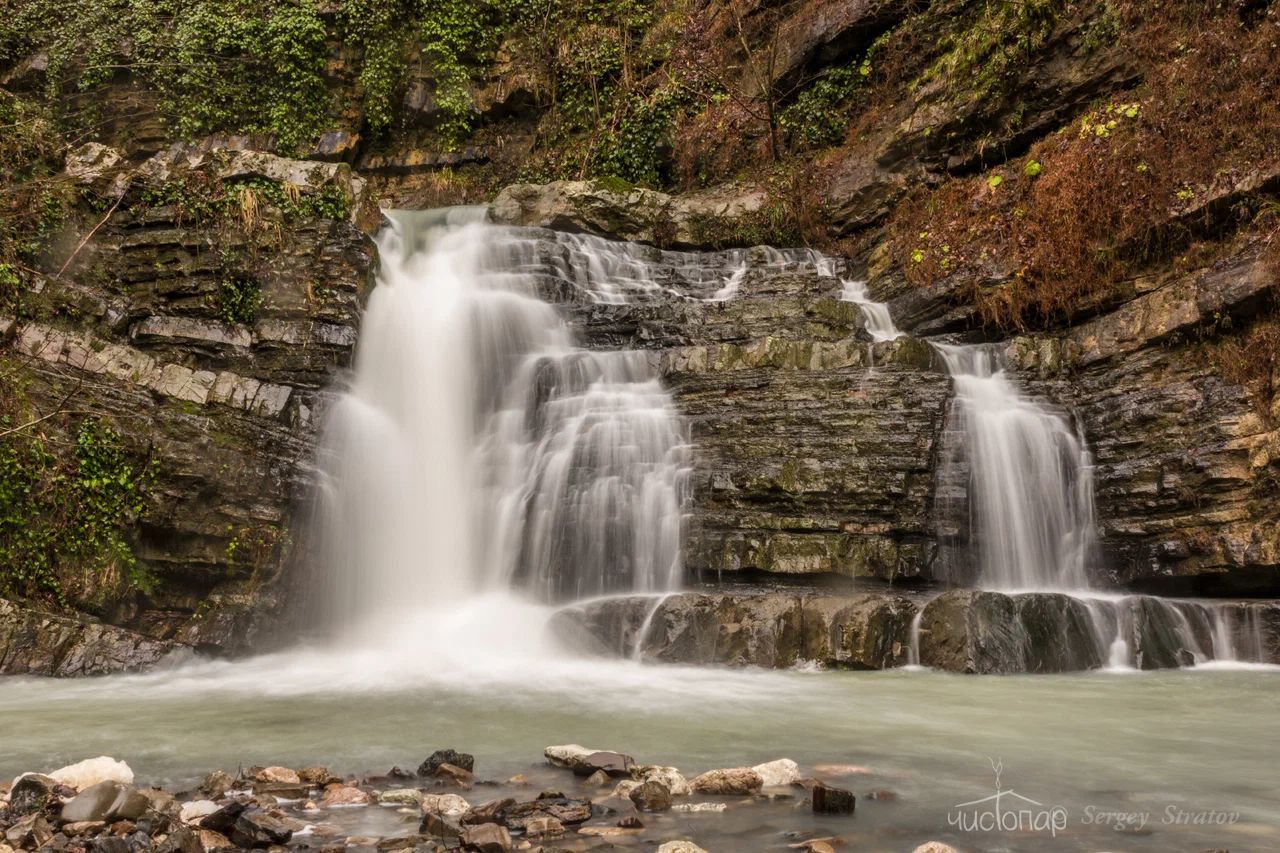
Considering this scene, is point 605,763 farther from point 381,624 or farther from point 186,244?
point 186,244

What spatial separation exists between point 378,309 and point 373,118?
10583mm

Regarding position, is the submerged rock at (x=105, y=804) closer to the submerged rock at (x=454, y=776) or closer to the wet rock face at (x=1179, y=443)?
the submerged rock at (x=454, y=776)

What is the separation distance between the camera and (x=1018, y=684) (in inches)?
260

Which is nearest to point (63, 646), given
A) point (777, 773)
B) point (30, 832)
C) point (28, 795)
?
point (28, 795)

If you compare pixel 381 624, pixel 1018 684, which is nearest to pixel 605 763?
pixel 1018 684

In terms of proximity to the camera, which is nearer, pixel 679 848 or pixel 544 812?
pixel 679 848

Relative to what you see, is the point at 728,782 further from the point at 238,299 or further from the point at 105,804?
the point at 238,299

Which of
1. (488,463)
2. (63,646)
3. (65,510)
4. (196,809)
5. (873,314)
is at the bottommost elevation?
(196,809)

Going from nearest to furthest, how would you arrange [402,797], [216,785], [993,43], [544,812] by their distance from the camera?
[544,812]
[402,797]
[216,785]
[993,43]

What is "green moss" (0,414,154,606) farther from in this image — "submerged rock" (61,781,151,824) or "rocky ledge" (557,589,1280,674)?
"submerged rock" (61,781,151,824)

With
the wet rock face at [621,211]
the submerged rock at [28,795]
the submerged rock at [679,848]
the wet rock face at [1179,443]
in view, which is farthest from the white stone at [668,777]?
the wet rock face at [621,211]

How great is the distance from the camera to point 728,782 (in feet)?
11.4

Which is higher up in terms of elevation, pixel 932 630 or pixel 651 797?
pixel 932 630

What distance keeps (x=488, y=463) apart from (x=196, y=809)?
287 inches
